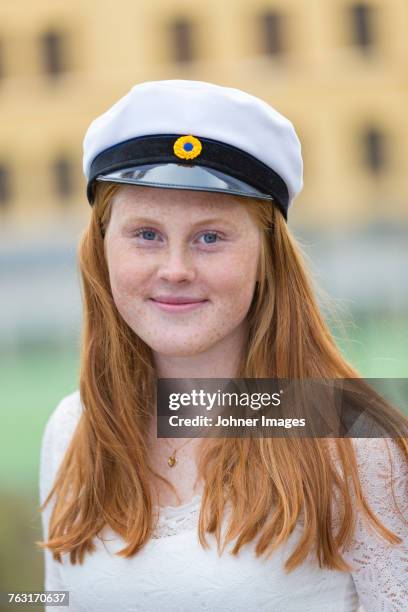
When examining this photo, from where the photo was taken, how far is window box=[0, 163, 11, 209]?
11.1 metres

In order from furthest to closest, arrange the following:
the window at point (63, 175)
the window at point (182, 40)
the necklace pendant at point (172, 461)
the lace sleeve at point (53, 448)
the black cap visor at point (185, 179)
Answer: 1. the window at point (63, 175)
2. the window at point (182, 40)
3. the lace sleeve at point (53, 448)
4. the necklace pendant at point (172, 461)
5. the black cap visor at point (185, 179)

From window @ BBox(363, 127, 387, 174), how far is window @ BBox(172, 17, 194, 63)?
2343 mm

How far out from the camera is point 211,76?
424 inches

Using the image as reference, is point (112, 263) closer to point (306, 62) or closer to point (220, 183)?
point (220, 183)

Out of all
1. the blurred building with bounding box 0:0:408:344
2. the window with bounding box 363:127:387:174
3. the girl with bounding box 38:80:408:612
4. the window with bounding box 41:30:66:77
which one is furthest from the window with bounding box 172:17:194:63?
the girl with bounding box 38:80:408:612

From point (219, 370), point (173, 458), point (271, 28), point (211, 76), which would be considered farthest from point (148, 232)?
point (271, 28)

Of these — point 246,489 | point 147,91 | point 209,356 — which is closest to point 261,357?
point 209,356

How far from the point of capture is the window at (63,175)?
436 inches

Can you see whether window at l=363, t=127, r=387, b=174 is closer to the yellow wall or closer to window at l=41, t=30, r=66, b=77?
the yellow wall

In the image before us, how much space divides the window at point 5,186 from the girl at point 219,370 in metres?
10.1

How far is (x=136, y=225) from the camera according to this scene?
3.85ft

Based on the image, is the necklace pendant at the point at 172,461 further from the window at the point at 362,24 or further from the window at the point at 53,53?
the window at the point at 53,53

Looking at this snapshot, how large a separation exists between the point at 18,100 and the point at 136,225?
419 inches

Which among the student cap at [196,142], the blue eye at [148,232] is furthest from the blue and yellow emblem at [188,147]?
the blue eye at [148,232]
